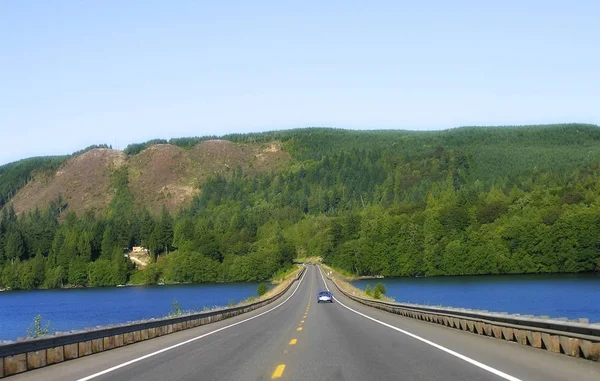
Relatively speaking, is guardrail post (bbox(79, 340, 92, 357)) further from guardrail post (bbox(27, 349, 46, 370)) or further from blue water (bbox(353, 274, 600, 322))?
blue water (bbox(353, 274, 600, 322))

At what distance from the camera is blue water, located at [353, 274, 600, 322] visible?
72.8 meters

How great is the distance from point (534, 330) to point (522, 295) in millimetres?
79206

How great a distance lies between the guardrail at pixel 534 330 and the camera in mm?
15906

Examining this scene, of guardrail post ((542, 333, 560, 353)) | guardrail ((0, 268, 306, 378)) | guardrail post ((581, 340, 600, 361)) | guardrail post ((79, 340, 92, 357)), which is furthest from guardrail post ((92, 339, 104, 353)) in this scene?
guardrail post ((581, 340, 600, 361))

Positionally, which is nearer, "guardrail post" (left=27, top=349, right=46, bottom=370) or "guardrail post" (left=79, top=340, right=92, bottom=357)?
"guardrail post" (left=27, top=349, right=46, bottom=370)

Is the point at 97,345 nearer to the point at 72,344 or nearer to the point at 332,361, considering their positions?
the point at 72,344

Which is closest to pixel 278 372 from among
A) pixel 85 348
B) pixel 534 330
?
pixel 534 330

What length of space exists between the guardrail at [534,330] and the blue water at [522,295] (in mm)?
34091

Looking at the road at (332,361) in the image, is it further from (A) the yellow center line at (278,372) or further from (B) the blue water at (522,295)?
(B) the blue water at (522,295)

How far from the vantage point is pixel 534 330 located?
19312 mm

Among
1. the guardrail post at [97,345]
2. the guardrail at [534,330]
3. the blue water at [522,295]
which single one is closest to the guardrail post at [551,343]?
the guardrail at [534,330]

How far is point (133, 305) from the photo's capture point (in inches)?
4564

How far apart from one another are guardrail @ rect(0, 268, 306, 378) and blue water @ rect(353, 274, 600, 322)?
39992 mm

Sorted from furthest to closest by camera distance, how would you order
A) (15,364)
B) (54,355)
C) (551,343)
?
(54,355)
(551,343)
(15,364)
